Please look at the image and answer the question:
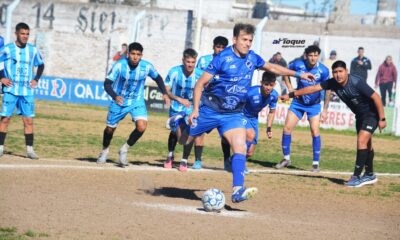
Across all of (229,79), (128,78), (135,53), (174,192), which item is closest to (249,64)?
(229,79)

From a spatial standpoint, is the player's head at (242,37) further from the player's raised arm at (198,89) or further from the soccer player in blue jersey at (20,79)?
the soccer player in blue jersey at (20,79)

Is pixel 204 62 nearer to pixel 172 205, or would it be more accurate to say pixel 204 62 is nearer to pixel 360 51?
pixel 172 205

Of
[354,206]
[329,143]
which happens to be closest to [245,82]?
[354,206]

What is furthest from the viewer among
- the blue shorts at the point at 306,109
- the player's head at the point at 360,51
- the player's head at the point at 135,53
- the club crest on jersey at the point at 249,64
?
the player's head at the point at 360,51

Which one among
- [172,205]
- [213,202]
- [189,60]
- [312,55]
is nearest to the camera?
[213,202]

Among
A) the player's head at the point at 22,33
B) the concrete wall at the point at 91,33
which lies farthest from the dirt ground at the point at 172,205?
the concrete wall at the point at 91,33

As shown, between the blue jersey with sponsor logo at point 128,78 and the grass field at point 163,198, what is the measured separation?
1.28 m

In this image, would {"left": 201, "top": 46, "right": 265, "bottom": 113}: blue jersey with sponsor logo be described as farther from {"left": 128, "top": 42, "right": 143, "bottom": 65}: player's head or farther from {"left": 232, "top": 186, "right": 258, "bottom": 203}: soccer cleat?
{"left": 128, "top": 42, "right": 143, "bottom": 65}: player's head

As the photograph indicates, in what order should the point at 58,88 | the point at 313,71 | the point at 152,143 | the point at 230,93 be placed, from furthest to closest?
the point at 58,88 < the point at 152,143 < the point at 313,71 < the point at 230,93

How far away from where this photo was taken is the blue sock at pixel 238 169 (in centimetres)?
1014

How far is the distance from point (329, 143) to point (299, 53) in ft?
37.4

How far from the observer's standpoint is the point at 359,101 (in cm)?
1333

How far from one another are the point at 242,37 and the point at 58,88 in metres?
24.9

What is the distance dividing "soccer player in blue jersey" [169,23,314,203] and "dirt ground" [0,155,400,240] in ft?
2.91
